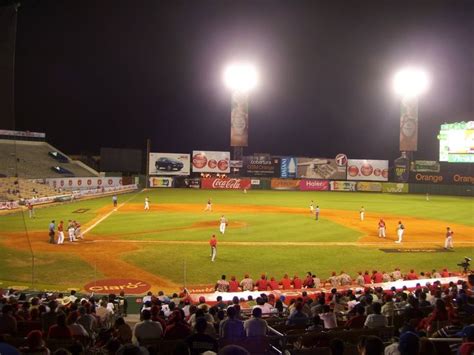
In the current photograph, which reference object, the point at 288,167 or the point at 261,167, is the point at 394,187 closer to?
the point at 288,167

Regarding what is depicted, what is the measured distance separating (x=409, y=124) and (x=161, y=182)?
43.6 m

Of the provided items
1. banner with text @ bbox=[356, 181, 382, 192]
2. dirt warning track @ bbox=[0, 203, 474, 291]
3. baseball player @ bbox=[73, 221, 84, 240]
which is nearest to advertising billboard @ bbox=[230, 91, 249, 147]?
banner with text @ bbox=[356, 181, 382, 192]

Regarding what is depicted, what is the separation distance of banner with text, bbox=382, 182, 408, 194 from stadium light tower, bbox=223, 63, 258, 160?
28.2 meters

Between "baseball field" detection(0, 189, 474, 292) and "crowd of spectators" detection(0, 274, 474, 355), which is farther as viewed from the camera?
"baseball field" detection(0, 189, 474, 292)

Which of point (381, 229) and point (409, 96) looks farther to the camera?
point (409, 96)

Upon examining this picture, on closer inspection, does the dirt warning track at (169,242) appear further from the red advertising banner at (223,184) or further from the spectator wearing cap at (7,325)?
the red advertising banner at (223,184)

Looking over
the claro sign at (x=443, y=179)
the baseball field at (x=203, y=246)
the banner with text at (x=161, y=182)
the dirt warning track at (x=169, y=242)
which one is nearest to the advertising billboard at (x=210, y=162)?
the banner with text at (x=161, y=182)

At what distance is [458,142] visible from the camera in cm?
6394

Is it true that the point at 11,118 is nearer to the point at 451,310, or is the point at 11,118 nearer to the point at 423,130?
the point at 451,310

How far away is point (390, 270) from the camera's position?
2308 centimetres

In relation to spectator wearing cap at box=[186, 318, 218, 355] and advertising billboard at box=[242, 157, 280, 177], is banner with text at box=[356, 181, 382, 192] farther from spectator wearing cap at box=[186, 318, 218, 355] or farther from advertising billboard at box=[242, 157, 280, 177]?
spectator wearing cap at box=[186, 318, 218, 355]

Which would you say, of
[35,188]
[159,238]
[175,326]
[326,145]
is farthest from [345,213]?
[326,145]

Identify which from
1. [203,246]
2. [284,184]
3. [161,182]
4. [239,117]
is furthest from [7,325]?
[284,184]

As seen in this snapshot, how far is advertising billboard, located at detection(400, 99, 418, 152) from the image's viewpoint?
76562 mm
